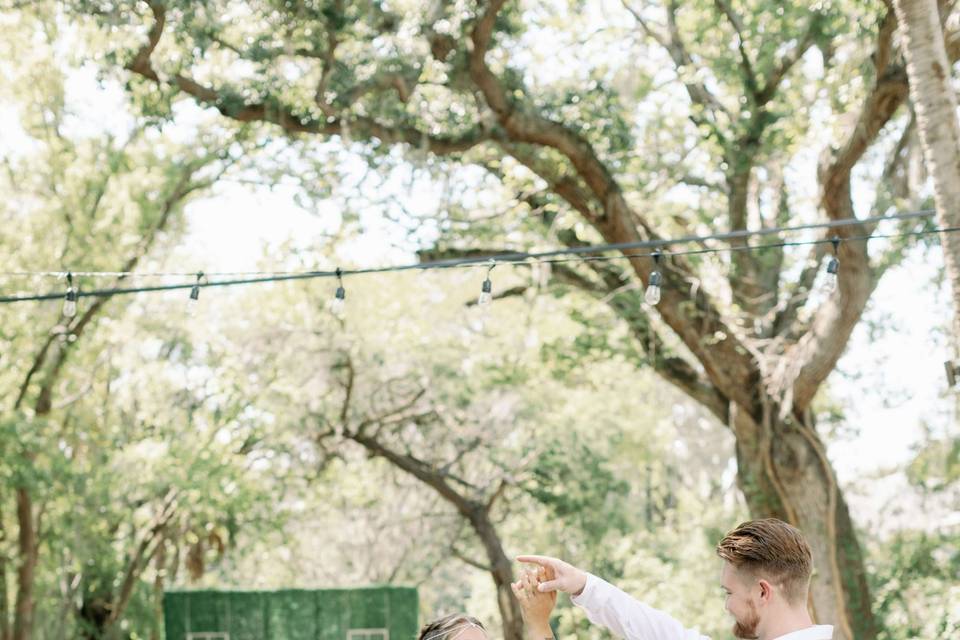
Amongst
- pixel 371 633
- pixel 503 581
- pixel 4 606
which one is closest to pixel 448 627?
pixel 4 606

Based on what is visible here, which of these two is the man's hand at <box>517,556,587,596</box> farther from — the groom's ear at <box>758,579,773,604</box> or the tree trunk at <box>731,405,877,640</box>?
the tree trunk at <box>731,405,877,640</box>

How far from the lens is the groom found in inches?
95.4

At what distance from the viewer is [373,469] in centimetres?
2233

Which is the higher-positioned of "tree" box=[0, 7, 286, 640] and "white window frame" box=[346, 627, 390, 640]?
"tree" box=[0, 7, 286, 640]

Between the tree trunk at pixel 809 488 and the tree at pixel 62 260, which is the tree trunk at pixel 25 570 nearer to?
the tree at pixel 62 260

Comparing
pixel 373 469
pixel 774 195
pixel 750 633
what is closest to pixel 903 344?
pixel 774 195

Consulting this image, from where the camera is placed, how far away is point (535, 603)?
2.39 metres

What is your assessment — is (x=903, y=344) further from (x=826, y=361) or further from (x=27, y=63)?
(x=27, y=63)

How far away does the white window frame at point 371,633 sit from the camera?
19062mm

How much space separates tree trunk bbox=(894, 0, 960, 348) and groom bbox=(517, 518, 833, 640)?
160 inches

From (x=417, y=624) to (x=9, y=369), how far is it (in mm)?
6971

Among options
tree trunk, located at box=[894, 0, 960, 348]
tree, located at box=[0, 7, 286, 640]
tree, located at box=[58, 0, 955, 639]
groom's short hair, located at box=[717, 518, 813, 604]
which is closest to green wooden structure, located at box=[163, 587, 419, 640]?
tree, located at box=[0, 7, 286, 640]

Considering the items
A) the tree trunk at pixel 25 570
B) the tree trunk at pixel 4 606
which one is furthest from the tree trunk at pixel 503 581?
the tree trunk at pixel 4 606

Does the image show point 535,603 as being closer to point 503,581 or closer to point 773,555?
point 773,555
